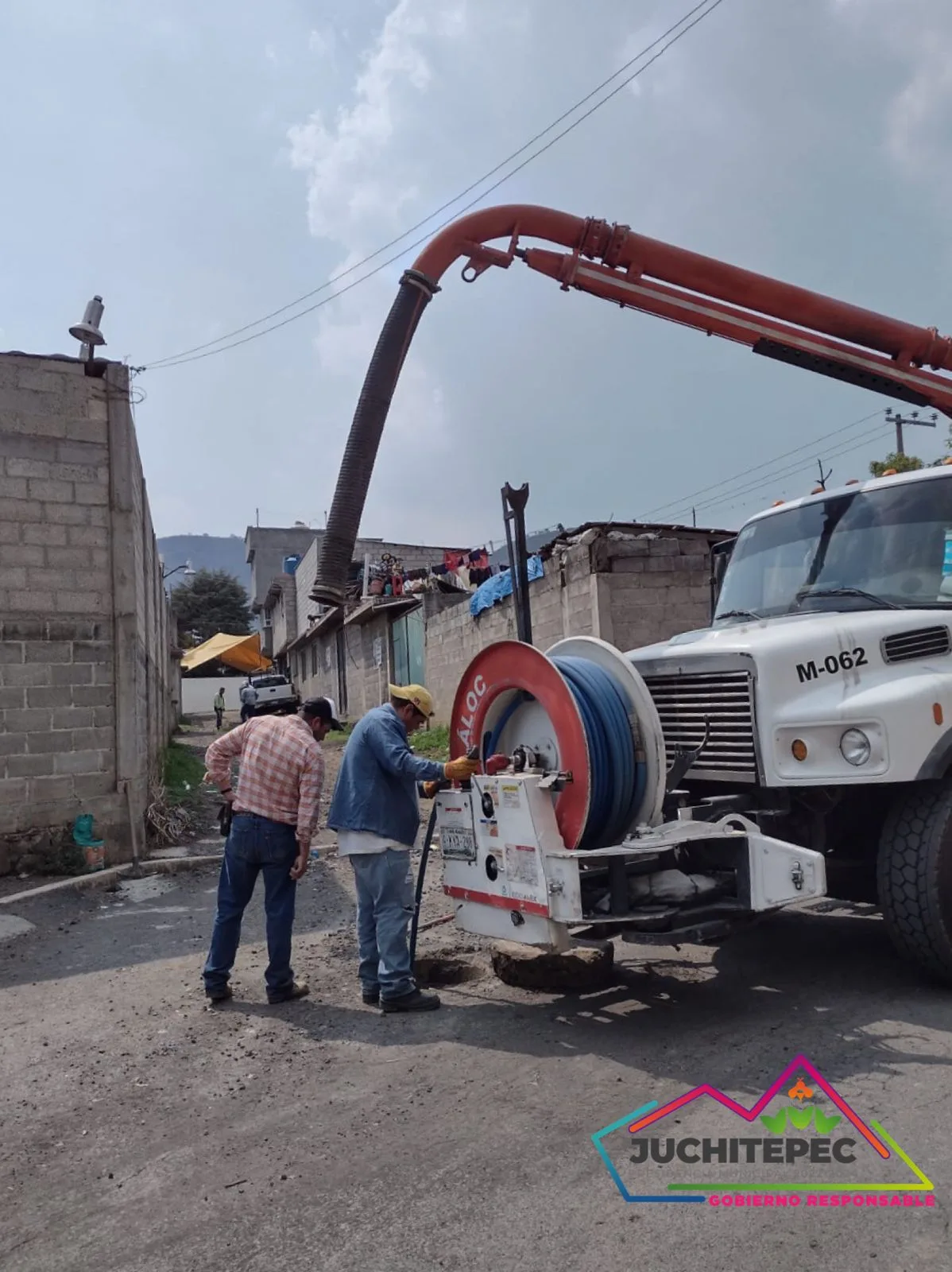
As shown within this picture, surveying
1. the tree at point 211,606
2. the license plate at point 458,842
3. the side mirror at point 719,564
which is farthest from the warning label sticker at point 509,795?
the tree at point 211,606

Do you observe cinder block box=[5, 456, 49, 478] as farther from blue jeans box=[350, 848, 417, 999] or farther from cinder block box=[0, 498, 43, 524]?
blue jeans box=[350, 848, 417, 999]

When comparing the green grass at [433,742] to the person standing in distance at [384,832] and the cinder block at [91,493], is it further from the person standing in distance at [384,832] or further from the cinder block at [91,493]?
the person standing in distance at [384,832]

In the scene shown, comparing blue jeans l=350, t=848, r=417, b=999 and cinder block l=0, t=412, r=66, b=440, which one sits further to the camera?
cinder block l=0, t=412, r=66, b=440

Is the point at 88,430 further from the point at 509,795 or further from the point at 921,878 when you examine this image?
the point at 921,878

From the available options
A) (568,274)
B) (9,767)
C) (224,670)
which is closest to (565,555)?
(568,274)

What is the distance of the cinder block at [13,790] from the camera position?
8344mm

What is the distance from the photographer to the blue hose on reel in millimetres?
4660

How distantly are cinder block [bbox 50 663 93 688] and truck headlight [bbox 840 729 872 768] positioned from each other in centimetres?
658

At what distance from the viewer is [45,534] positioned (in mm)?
8688

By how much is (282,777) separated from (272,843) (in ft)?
1.17

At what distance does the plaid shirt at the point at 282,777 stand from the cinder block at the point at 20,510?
171 inches

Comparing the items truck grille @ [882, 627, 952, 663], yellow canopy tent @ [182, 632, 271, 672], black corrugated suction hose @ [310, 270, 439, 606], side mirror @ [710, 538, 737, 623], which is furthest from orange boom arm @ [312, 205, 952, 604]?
yellow canopy tent @ [182, 632, 271, 672]

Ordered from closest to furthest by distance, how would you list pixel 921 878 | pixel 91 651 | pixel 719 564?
1. pixel 921 878
2. pixel 719 564
3. pixel 91 651

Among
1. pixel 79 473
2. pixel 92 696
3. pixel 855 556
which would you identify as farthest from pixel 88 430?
pixel 855 556
